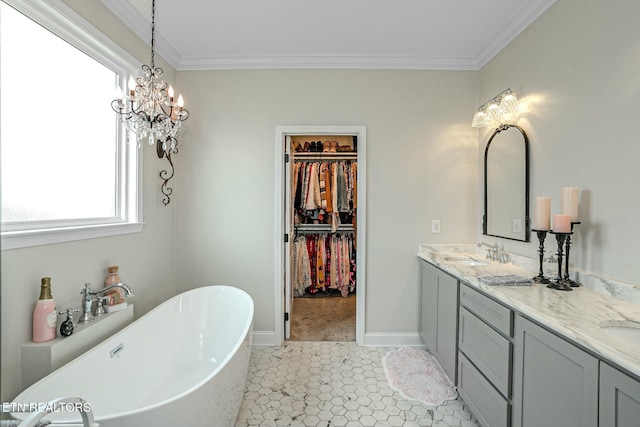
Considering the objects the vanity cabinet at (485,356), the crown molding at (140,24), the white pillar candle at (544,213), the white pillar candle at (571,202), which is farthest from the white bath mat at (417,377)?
the crown molding at (140,24)

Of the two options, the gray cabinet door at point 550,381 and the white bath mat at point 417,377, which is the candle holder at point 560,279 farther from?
the white bath mat at point 417,377

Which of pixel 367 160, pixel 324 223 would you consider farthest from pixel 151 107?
pixel 324 223

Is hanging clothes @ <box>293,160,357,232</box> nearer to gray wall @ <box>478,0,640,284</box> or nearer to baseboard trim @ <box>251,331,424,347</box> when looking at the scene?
baseboard trim @ <box>251,331,424,347</box>

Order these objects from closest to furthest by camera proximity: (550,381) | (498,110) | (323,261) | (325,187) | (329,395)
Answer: (550,381) → (329,395) → (498,110) → (325,187) → (323,261)

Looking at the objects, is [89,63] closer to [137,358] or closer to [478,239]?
[137,358]

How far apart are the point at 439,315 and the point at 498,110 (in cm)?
164

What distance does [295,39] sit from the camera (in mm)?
2479

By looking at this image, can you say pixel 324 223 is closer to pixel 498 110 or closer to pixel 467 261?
pixel 467 261

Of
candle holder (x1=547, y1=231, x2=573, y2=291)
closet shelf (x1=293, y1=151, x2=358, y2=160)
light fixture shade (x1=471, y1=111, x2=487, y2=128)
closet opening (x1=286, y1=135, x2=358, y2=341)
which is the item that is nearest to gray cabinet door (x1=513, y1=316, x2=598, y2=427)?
candle holder (x1=547, y1=231, x2=573, y2=291)

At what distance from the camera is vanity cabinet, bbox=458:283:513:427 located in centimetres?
152

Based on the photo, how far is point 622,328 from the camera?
126cm

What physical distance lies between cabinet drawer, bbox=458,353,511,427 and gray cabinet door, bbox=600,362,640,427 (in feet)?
1.86

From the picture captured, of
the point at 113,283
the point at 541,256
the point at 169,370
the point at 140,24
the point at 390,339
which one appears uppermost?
the point at 140,24

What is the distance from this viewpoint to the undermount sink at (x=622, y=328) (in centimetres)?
123
